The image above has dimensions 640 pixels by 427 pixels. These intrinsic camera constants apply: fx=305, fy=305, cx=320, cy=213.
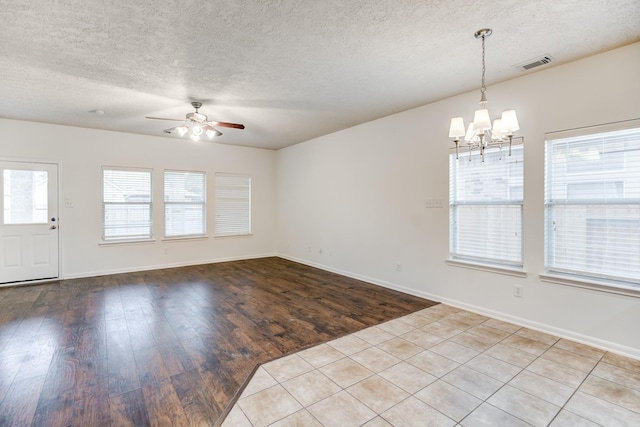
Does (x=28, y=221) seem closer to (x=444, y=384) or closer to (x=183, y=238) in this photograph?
(x=183, y=238)

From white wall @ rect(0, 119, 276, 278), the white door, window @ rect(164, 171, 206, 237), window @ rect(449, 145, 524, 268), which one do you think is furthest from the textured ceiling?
window @ rect(164, 171, 206, 237)

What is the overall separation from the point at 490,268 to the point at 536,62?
224cm

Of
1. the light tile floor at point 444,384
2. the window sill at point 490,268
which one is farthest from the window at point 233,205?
the window sill at point 490,268

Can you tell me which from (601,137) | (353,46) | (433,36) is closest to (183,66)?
(353,46)

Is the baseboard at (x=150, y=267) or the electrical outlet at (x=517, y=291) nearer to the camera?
the electrical outlet at (x=517, y=291)

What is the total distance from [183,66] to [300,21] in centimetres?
143

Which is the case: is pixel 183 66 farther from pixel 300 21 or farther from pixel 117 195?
pixel 117 195

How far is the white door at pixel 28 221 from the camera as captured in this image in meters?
5.03

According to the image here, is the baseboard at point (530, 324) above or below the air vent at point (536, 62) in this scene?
below

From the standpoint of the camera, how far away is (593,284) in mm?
2885

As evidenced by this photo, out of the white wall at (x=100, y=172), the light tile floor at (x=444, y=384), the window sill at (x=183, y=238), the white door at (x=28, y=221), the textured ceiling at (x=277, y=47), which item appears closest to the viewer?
the light tile floor at (x=444, y=384)

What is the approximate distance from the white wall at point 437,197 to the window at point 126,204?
3.10 m

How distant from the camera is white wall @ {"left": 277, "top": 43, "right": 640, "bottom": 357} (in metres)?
2.84

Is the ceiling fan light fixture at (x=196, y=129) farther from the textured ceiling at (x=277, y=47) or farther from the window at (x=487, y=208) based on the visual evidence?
the window at (x=487, y=208)
